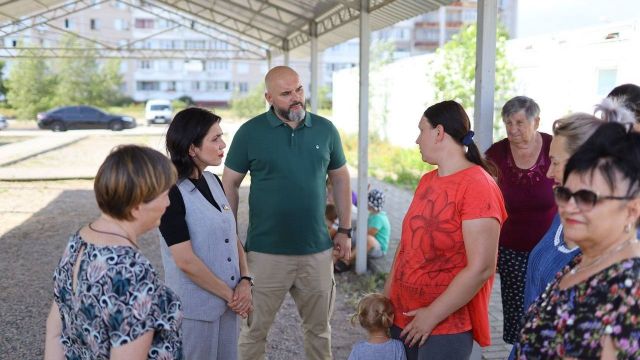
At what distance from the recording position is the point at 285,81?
12.5 ft

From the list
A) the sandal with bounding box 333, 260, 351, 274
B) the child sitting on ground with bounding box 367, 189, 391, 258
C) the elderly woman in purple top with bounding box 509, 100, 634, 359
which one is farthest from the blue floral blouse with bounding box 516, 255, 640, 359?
the child sitting on ground with bounding box 367, 189, 391, 258

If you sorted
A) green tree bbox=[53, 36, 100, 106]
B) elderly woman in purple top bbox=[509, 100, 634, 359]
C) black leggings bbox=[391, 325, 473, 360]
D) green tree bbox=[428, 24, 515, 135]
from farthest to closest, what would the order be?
1. green tree bbox=[53, 36, 100, 106]
2. green tree bbox=[428, 24, 515, 135]
3. black leggings bbox=[391, 325, 473, 360]
4. elderly woman in purple top bbox=[509, 100, 634, 359]

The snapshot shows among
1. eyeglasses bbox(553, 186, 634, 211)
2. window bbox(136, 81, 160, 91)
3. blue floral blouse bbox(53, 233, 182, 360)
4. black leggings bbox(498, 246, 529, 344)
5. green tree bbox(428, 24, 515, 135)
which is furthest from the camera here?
window bbox(136, 81, 160, 91)

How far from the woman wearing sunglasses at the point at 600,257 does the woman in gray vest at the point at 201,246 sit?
153 cm

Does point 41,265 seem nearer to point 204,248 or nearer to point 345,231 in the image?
point 345,231

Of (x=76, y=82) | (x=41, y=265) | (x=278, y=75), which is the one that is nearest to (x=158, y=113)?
(x=76, y=82)

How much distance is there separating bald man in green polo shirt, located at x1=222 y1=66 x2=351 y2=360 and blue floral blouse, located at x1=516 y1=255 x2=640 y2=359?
6.90ft

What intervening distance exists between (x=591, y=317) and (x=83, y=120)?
38.2 metres

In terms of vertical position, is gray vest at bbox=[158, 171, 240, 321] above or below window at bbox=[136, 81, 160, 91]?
below

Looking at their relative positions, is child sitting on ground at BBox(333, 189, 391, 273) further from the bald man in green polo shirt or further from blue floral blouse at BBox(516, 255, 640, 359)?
blue floral blouse at BBox(516, 255, 640, 359)

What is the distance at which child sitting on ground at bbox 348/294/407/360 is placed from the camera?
2722 mm

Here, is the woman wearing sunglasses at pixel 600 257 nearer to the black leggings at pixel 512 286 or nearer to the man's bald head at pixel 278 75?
the black leggings at pixel 512 286

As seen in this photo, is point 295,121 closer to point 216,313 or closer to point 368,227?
point 216,313

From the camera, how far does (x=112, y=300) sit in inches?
74.1
